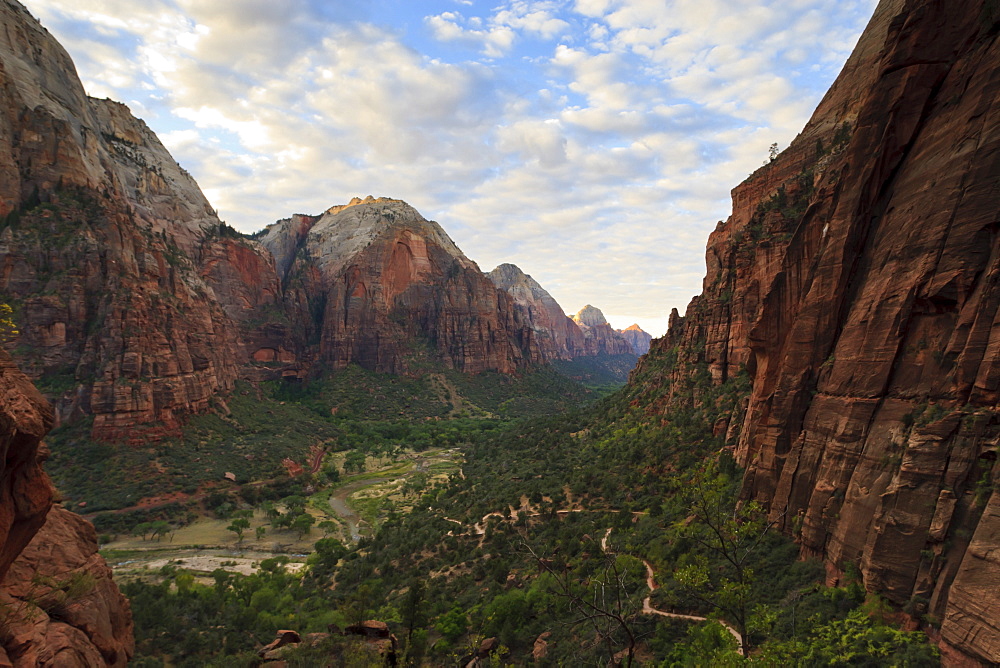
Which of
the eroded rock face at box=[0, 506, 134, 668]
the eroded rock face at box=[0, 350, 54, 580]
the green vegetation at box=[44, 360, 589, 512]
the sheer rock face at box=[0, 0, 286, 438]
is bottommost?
the green vegetation at box=[44, 360, 589, 512]

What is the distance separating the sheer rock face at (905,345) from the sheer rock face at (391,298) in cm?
11598

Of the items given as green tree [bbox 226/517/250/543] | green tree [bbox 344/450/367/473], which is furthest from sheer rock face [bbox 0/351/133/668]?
green tree [bbox 344/450/367/473]

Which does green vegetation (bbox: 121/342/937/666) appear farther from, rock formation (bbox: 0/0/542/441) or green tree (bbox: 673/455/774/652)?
rock formation (bbox: 0/0/542/441)

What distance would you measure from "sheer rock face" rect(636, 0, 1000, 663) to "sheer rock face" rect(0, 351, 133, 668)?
820 inches

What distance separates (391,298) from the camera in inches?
5507

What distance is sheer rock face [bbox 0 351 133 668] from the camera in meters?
8.23

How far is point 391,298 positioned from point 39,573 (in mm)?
132516

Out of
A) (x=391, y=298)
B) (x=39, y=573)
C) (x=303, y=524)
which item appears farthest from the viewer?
(x=391, y=298)

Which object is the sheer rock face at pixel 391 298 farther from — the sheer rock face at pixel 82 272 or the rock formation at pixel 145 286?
the sheer rock face at pixel 82 272

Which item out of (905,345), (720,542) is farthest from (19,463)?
(905,345)

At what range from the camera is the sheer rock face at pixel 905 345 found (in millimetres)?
12445

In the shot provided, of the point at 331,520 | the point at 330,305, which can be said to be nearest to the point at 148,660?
the point at 331,520

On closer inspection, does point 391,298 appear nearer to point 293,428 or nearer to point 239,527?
point 293,428

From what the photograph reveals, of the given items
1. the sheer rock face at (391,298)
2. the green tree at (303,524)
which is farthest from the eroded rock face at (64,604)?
the sheer rock face at (391,298)
